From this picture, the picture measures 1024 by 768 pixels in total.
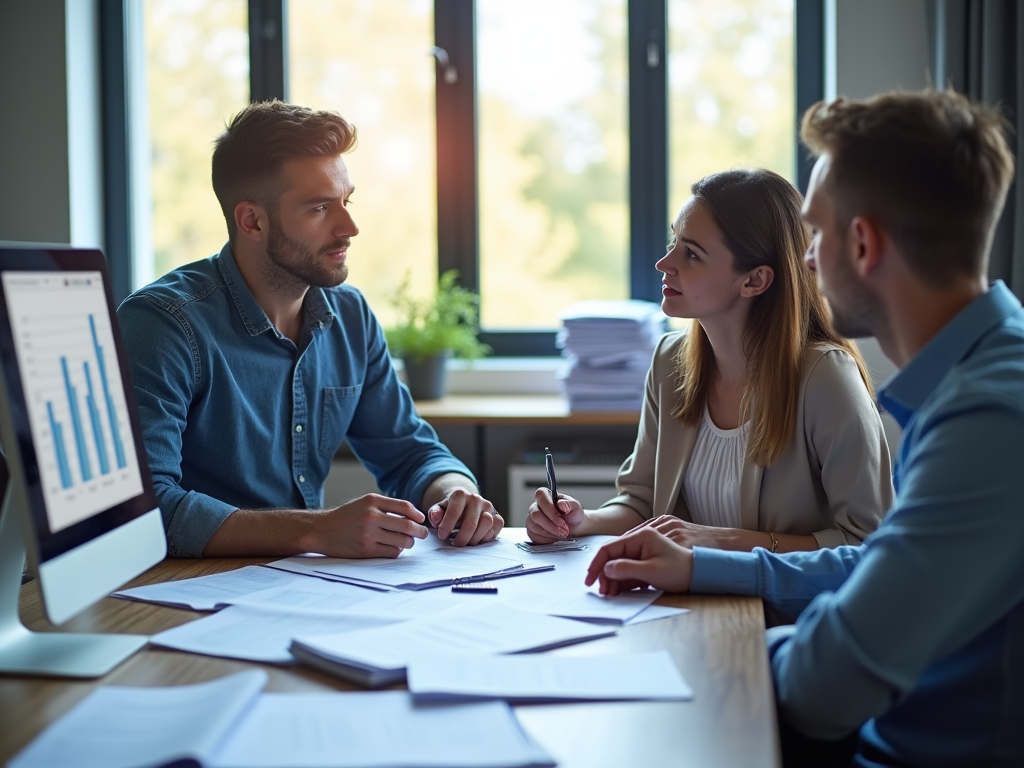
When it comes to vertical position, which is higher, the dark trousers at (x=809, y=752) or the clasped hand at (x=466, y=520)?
the clasped hand at (x=466, y=520)

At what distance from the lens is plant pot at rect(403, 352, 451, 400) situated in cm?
338

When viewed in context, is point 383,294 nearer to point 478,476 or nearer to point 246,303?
point 478,476

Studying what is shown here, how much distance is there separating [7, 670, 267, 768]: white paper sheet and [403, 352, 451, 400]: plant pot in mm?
2381

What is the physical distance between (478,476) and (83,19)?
6.74 ft

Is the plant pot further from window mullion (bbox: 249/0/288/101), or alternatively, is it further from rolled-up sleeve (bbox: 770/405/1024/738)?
rolled-up sleeve (bbox: 770/405/1024/738)

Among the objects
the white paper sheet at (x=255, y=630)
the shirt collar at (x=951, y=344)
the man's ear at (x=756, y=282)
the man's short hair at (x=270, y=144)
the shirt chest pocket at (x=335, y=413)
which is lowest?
the white paper sheet at (x=255, y=630)

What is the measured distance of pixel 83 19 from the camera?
358 centimetres

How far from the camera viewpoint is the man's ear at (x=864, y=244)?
45.3 inches

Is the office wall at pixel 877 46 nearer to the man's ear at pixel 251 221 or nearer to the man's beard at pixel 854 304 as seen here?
the man's ear at pixel 251 221

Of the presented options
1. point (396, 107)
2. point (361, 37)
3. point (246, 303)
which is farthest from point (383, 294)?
point (246, 303)

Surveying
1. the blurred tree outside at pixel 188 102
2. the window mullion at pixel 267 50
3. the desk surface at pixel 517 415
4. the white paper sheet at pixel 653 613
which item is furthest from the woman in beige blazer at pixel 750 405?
the blurred tree outside at pixel 188 102

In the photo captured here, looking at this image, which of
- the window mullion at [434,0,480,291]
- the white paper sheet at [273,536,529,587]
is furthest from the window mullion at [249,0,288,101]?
the white paper sheet at [273,536,529,587]

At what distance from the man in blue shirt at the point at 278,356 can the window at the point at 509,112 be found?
143 cm

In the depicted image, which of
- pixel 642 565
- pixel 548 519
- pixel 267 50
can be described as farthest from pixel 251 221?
pixel 267 50
